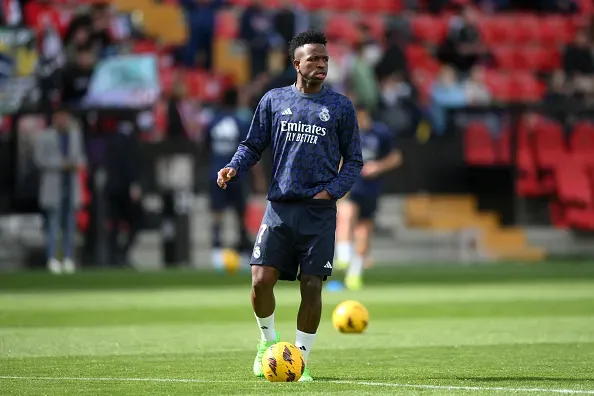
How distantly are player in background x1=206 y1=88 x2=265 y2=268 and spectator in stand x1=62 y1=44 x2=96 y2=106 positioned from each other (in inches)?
98.7

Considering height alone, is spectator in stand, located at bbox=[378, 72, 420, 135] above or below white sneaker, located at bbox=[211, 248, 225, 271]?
above

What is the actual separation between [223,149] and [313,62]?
51.1 feet

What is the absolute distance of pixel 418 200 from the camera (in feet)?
89.7

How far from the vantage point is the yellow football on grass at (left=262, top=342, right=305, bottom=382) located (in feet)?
29.0

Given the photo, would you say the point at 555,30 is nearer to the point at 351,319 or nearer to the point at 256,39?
the point at 256,39

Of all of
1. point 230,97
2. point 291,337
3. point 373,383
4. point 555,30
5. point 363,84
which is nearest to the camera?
point 373,383

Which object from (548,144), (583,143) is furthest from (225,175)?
(583,143)

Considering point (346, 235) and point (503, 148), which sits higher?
point (503, 148)

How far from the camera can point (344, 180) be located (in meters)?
9.28

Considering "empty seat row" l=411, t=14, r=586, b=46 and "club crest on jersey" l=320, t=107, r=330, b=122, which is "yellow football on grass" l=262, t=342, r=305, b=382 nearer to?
A: "club crest on jersey" l=320, t=107, r=330, b=122

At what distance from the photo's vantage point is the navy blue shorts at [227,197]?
25219 mm

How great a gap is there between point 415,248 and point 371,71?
3.83 meters

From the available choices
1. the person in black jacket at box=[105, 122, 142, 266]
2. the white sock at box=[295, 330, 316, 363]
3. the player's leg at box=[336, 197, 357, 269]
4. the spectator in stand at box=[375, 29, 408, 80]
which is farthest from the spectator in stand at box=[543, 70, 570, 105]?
the white sock at box=[295, 330, 316, 363]

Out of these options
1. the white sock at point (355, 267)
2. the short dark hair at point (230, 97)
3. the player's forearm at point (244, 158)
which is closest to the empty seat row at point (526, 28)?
the short dark hair at point (230, 97)
